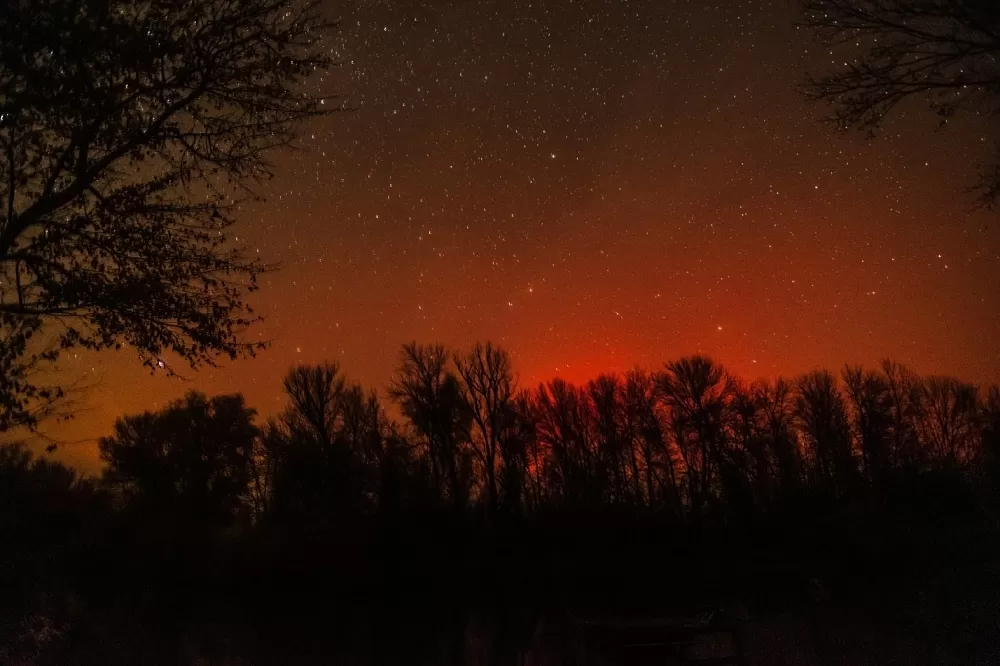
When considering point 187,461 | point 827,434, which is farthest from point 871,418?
point 187,461

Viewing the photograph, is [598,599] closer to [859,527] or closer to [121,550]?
[859,527]

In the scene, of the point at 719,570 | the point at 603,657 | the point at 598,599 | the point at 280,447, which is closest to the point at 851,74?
the point at 603,657

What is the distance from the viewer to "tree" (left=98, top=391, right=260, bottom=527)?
34500 mm

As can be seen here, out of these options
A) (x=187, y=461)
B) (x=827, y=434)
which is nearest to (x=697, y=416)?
(x=827, y=434)

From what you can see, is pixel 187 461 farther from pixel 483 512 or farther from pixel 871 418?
pixel 871 418

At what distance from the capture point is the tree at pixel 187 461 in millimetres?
34500

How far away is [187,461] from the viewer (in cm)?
3559

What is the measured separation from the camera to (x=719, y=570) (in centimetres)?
3141

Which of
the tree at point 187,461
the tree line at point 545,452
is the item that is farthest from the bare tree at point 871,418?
the tree at point 187,461

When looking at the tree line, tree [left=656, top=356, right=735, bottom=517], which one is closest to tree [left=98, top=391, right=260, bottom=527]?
the tree line

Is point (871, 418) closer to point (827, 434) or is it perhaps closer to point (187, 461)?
point (827, 434)

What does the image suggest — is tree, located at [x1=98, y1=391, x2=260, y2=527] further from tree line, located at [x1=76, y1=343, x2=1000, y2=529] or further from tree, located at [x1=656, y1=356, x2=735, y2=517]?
tree, located at [x1=656, y1=356, x2=735, y2=517]

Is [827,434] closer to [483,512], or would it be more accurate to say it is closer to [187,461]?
[483,512]

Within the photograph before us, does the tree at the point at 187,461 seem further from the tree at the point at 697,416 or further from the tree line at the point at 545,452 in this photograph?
the tree at the point at 697,416
